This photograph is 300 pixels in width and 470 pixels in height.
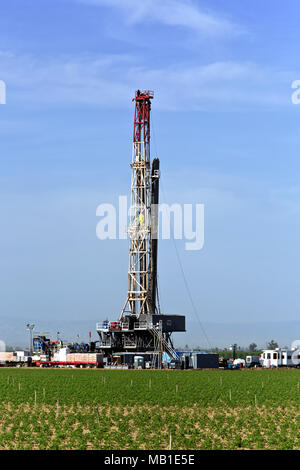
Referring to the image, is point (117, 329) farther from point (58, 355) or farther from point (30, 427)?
point (30, 427)

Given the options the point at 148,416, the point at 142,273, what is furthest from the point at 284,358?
the point at 148,416

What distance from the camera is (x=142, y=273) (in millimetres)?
125625

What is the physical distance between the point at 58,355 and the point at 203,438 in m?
92.5

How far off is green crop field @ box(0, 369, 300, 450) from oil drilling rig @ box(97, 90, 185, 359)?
47893 mm

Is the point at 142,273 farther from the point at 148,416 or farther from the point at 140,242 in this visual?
the point at 148,416

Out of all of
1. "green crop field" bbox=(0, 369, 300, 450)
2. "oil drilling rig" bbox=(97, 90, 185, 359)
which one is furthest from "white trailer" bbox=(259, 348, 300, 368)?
"green crop field" bbox=(0, 369, 300, 450)

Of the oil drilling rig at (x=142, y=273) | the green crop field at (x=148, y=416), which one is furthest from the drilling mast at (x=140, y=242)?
the green crop field at (x=148, y=416)

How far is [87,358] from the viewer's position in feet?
393

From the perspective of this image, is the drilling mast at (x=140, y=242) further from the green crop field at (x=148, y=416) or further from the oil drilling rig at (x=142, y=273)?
the green crop field at (x=148, y=416)

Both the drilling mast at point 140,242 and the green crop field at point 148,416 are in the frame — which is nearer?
the green crop field at point 148,416

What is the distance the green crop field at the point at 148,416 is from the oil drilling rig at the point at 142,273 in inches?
1886

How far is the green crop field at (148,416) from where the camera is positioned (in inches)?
1382

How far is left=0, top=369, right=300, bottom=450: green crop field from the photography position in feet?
115

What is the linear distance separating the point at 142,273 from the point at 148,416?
8189 centimetres
